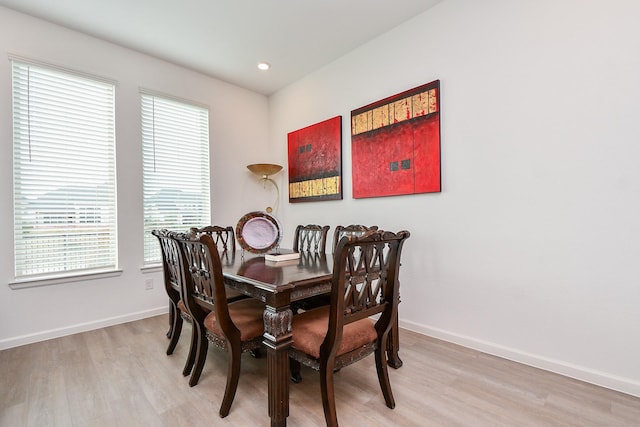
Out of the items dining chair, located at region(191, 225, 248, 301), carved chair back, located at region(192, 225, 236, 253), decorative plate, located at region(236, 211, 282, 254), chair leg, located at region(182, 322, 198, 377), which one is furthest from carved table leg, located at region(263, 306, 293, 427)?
carved chair back, located at region(192, 225, 236, 253)

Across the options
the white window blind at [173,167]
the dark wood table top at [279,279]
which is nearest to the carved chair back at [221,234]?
the white window blind at [173,167]

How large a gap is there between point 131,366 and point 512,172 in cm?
306

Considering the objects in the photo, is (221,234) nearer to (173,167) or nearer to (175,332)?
(175,332)

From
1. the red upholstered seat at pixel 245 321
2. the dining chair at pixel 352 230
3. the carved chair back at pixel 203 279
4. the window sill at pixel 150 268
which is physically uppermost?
the dining chair at pixel 352 230

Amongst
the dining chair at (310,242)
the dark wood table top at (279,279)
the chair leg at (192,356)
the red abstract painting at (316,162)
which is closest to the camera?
the dark wood table top at (279,279)

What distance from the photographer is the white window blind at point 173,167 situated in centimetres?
325

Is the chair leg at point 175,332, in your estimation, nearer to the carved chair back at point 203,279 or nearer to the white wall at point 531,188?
the carved chair back at point 203,279

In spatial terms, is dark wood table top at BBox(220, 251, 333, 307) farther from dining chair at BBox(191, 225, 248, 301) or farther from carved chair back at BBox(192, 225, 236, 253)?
carved chair back at BBox(192, 225, 236, 253)

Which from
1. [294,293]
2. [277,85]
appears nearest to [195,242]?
[294,293]

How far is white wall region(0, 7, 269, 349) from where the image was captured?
2477mm

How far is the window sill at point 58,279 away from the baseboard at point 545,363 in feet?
10.1

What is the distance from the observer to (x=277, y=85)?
158 inches

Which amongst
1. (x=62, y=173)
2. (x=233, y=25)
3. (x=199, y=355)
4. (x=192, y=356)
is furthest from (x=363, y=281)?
(x=62, y=173)

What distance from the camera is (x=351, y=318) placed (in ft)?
4.58
